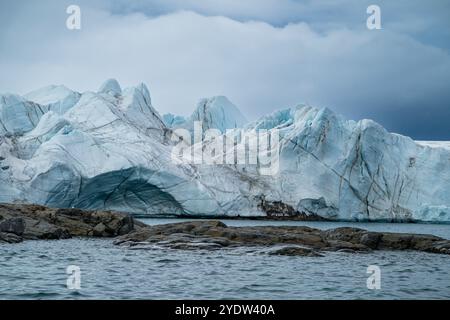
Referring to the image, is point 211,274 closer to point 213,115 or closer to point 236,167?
point 236,167

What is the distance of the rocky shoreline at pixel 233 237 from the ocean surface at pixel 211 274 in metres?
0.84

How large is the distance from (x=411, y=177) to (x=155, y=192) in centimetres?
1542

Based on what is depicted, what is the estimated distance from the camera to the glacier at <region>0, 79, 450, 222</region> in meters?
31.4

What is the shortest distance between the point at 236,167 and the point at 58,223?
16.4 metres

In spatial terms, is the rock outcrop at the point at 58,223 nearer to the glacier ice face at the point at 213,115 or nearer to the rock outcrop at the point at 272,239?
the rock outcrop at the point at 272,239

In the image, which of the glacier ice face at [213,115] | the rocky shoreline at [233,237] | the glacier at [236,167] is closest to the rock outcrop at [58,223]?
the rocky shoreline at [233,237]

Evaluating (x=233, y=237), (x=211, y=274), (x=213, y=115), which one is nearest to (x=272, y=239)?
(x=233, y=237)

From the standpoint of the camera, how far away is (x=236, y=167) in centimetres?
3619

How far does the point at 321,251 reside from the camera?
15.4 meters

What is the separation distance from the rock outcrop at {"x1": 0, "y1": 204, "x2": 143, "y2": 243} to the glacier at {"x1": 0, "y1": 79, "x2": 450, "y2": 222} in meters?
7.94

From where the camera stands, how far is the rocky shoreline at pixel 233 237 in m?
15.7
